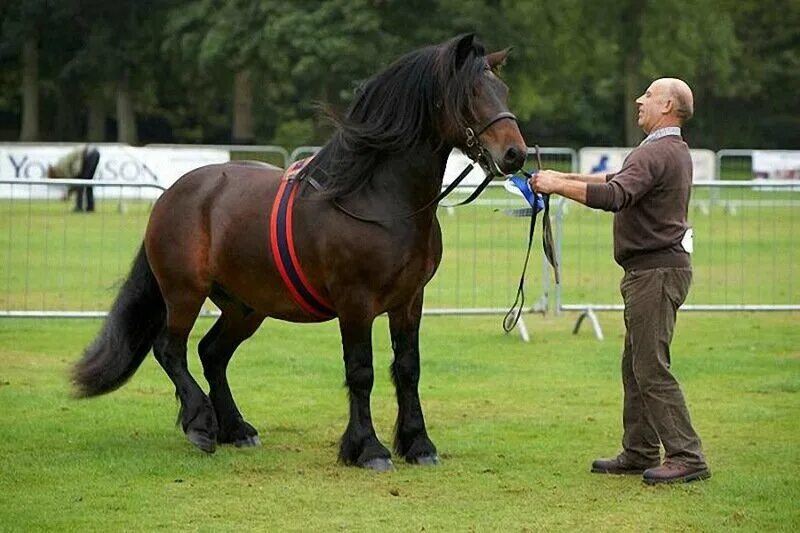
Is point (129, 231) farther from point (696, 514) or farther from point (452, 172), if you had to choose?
point (696, 514)

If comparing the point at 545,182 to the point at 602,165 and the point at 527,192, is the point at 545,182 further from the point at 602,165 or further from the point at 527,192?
the point at 602,165

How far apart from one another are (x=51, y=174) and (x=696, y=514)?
25865 mm

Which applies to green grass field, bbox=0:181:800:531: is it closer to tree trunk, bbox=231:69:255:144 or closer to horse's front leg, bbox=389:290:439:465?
horse's front leg, bbox=389:290:439:465

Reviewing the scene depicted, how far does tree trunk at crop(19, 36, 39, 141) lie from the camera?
5384 centimetres

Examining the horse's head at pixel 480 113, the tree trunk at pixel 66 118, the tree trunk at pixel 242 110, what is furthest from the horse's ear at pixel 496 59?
the tree trunk at pixel 66 118

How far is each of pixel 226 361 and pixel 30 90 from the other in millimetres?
47033

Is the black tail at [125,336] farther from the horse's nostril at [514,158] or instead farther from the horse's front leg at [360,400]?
the horse's nostril at [514,158]

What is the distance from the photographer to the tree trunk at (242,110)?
54844 mm

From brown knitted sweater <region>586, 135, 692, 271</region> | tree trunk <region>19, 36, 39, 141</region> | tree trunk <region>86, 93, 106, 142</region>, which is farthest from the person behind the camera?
tree trunk <region>86, 93, 106, 142</region>

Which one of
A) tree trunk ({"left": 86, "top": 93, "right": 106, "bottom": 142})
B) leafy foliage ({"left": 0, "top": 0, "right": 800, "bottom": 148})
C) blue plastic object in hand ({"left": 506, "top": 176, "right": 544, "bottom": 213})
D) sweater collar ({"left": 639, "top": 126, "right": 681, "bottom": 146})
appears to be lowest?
blue plastic object in hand ({"left": 506, "top": 176, "right": 544, "bottom": 213})

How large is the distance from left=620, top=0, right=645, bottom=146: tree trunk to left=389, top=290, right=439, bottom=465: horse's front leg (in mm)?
44265

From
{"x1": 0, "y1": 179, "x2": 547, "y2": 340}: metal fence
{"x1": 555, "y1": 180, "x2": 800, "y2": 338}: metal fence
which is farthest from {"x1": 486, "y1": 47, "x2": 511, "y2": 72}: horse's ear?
{"x1": 555, "y1": 180, "x2": 800, "y2": 338}: metal fence

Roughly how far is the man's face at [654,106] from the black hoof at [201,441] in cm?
296

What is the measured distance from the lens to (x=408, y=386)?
8.33 meters
